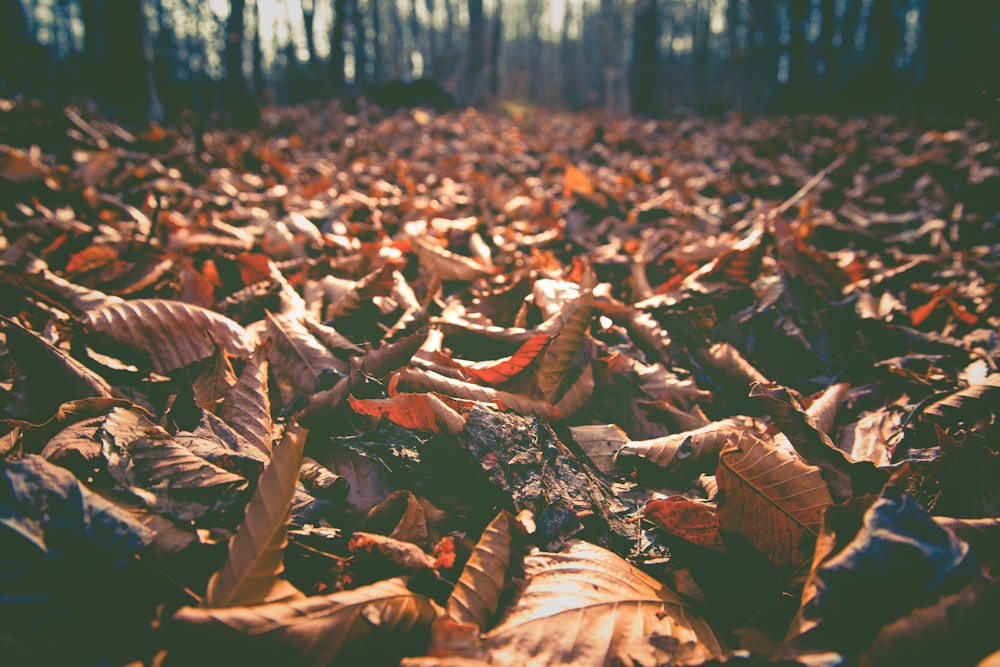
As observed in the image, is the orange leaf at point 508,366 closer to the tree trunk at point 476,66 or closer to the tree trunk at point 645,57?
the tree trunk at point 645,57

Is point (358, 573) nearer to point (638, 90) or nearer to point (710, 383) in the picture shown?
point (710, 383)

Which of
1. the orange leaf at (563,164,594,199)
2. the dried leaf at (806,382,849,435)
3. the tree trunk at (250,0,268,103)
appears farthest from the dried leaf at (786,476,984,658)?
the tree trunk at (250,0,268,103)

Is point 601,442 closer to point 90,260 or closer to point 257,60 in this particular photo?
point 90,260

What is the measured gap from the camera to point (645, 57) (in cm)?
1227

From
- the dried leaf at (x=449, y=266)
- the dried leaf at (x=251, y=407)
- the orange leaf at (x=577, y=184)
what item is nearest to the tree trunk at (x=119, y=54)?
the orange leaf at (x=577, y=184)

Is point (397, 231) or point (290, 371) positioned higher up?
point (397, 231)

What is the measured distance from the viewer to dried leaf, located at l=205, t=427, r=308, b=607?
689mm

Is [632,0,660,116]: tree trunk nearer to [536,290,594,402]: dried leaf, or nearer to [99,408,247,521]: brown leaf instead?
[536,290,594,402]: dried leaf

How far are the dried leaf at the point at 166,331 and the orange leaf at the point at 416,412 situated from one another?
1.32ft

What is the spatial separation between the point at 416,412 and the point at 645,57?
13506mm

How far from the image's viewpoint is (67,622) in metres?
0.68

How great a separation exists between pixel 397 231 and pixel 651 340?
4.76 feet

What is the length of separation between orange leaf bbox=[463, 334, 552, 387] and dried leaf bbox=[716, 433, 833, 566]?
49cm

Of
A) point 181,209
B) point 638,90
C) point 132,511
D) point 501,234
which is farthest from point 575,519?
point 638,90
